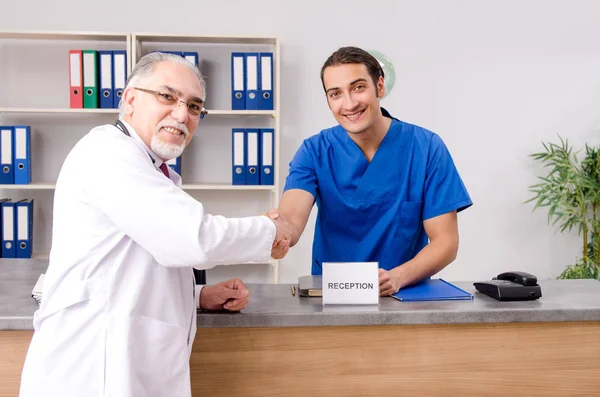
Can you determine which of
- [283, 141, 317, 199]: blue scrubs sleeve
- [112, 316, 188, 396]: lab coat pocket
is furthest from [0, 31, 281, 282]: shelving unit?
[112, 316, 188, 396]: lab coat pocket

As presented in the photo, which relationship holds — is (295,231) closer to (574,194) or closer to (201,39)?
(201,39)

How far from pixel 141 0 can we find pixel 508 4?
225cm

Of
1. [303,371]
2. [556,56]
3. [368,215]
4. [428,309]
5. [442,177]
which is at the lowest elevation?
[303,371]

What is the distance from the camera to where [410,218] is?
195cm

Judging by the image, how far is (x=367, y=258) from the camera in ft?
6.50

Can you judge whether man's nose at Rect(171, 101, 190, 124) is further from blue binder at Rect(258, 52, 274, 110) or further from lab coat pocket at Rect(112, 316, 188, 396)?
blue binder at Rect(258, 52, 274, 110)

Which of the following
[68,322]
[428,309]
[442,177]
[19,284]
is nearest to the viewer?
[68,322]

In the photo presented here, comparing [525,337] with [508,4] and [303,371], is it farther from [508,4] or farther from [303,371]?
[508,4]

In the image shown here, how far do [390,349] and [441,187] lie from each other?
641 millimetres

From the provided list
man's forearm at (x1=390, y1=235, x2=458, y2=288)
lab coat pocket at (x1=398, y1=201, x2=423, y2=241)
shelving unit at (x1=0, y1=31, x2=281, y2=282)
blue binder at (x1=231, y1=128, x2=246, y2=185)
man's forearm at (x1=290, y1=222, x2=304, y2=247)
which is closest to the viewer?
man's forearm at (x1=390, y1=235, x2=458, y2=288)

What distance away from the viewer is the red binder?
133 inches

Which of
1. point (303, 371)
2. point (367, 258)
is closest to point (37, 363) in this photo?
point (303, 371)

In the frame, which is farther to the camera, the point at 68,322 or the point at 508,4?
the point at 508,4

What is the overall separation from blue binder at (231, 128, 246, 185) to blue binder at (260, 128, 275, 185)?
10 centimetres
